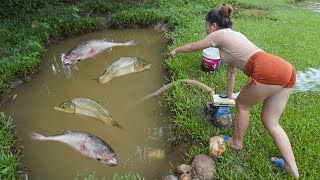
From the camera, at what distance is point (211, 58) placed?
576 centimetres

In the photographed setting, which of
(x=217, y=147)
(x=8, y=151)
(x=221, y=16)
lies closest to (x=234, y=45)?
(x=221, y=16)

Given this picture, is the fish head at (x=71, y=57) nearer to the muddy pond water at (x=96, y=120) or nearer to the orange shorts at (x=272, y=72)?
the muddy pond water at (x=96, y=120)

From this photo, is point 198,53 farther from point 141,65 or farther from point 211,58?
point 141,65

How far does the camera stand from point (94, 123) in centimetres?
491

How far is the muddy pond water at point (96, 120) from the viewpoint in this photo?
4215 millimetres

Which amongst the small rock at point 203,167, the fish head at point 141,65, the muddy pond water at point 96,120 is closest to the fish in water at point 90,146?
the muddy pond water at point 96,120

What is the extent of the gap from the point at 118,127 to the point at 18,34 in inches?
157

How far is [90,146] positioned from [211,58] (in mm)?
2655

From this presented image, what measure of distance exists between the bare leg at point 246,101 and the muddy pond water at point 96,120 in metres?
0.85

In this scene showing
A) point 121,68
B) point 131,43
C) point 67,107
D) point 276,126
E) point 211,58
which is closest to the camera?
point 276,126

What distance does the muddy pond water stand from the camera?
421 centimetres

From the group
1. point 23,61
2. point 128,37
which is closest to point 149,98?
point 23,61

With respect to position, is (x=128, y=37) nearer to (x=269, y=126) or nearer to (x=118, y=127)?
(x=118, y=127)

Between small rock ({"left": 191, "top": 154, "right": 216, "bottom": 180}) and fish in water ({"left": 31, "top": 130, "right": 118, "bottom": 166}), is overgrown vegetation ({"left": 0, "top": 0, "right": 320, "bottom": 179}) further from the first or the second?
fish in water ({"left": 31, "top": 130, "right": 118, "bottom": 166})
